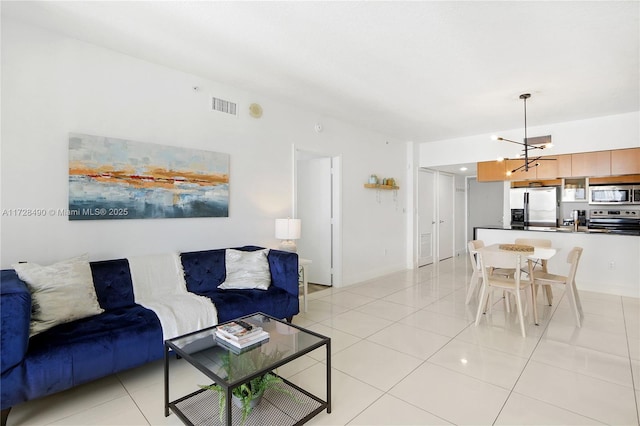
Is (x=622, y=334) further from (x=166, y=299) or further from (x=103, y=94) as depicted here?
(x=103, y=94)

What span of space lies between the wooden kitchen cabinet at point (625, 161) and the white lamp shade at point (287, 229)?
15.8 ft

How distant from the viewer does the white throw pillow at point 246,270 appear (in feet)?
10.5

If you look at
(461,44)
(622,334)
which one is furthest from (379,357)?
(461,44)

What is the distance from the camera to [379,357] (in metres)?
2.73

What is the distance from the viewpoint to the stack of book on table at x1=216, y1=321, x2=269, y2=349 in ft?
6.45

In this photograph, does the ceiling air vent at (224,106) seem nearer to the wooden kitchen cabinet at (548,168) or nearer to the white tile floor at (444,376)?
the white tile floor at (444,376)

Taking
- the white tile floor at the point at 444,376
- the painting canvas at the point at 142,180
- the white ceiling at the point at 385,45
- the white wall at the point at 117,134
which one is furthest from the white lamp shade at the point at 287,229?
the white ceiling at the point at 385,45

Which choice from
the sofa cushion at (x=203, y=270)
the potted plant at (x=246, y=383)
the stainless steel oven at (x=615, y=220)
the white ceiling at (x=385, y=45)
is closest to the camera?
the potted plant at (x=246, y=383)

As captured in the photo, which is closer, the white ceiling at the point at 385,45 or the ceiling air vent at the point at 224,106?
the white ceiling at the point at 385,45

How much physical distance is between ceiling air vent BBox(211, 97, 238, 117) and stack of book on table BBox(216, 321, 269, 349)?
2473 millimetres

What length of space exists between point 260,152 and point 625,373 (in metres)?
3.96

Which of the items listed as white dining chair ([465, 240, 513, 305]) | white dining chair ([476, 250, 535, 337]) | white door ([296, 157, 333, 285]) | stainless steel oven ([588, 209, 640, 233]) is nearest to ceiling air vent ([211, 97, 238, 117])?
white door ([296, 157, 333, 285])

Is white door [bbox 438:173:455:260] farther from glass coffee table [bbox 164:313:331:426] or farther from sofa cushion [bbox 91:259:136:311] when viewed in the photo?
sofa cushion [bbox 91:259:136:311]

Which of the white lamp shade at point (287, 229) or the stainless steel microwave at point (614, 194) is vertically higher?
the stainless steel microwave at point (614, 194)
